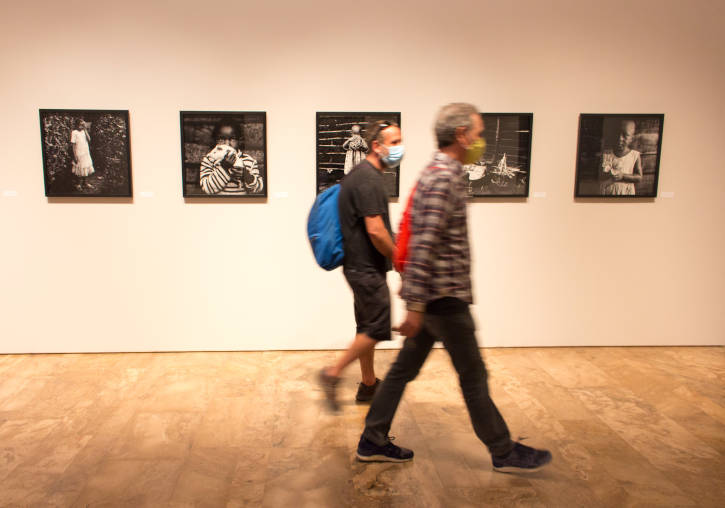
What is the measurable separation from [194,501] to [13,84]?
12.0ft

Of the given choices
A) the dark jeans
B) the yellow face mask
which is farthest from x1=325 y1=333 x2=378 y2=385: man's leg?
the yellow face mask

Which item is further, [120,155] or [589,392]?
[120,155]

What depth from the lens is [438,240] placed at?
2.26 metres

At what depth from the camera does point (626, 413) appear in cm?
342

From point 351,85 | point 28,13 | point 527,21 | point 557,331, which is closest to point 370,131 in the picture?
point 351,85

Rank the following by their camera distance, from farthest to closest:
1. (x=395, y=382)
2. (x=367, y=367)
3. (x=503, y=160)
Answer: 1. (x=503, y=160)
2. (x=367, y=367)
3. (x=395, y=382)

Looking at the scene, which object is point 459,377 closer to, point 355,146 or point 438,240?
point 438,240

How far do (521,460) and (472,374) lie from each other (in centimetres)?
57

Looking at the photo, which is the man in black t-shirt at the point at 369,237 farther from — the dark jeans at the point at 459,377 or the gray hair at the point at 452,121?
the gray hair at the point at 452,121

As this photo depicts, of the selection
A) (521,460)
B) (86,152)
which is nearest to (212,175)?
(86,152)

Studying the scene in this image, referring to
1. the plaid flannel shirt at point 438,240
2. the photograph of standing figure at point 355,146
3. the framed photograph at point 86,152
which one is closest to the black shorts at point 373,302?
the plaid flannel shirt at point 438,240

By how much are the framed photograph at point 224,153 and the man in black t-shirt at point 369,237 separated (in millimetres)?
1612

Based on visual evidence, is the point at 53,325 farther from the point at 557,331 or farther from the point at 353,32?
the point at 557,331

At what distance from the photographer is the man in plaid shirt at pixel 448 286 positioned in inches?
88.7
